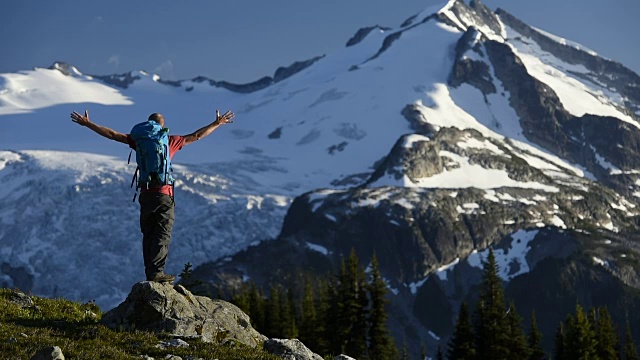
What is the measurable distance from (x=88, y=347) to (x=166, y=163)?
4613 millimetres

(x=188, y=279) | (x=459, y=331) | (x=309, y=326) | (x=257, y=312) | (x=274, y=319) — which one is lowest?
(x=274, y=319)

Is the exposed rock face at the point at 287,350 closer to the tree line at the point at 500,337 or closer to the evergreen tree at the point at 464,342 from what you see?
the tree line at the point at 500,337

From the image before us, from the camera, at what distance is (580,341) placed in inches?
2687

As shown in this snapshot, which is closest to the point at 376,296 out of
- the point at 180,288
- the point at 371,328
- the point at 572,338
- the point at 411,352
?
the point at 371,328

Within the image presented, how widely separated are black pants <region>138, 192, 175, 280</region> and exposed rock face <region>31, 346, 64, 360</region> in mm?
4725

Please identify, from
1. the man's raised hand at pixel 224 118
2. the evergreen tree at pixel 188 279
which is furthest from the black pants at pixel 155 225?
the evergreen tree at pixel 188 279

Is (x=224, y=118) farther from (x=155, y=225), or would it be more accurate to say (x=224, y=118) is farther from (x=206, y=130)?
(x=155, y=225)

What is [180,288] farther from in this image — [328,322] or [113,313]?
[328,322]

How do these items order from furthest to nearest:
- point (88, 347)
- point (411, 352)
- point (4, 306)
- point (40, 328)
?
point (411, 352) → point (4, 306) → point (40, 328) → point (88, 347)

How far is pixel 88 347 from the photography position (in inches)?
535

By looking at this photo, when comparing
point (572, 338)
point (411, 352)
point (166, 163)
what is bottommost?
point (411, 352)

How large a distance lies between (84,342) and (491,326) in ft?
178

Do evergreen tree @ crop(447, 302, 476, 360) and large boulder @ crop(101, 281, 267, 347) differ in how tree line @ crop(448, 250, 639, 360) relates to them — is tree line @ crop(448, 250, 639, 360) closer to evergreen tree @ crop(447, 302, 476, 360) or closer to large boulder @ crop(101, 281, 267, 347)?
evergreen tree @ crop(447, 302, 476, 360)

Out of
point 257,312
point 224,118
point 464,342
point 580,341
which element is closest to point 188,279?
point 464,342
